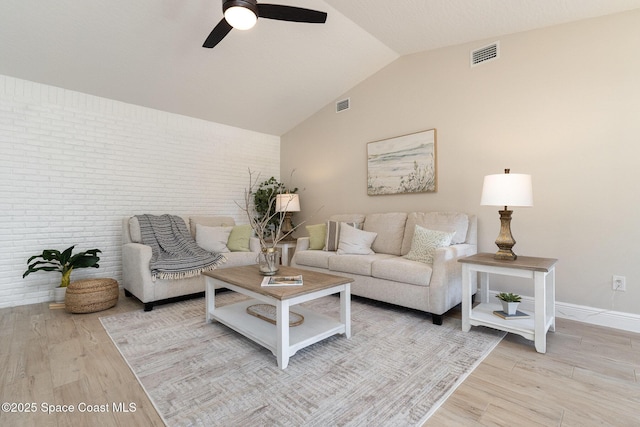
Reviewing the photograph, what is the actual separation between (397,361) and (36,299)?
12.4 feet

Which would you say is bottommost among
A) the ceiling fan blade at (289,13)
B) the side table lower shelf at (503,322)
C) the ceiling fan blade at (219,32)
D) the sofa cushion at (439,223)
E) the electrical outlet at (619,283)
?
the side table lower shelf at (503,322)

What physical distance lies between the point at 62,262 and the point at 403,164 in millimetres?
3949

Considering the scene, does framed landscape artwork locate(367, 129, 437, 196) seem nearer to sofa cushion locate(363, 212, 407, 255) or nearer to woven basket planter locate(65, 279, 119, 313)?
sofa cushion locate(363, 212, 407, 255)

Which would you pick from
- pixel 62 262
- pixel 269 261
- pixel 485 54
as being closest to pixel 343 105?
pixel 485 54

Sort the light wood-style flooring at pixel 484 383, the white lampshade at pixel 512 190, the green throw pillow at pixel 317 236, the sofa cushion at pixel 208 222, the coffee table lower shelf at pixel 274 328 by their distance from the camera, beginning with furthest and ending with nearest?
the sofa cushion at pixel 208 222 → the green throw pillow at pixel 317 236 → the white lampshade at pixel 512 190 → the coffee table lower shelf at pixel 274 328 → the light wood-style flooring at pixel 484 383

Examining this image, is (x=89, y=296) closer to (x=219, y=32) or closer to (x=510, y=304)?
(x=219, y=32)

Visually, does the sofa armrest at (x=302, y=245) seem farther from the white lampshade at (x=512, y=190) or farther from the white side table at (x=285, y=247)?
the white lampshade at (x=512, y=190)

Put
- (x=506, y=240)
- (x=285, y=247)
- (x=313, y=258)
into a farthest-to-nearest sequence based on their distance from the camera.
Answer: (x=285, y=247), (x=313, y=258), (x=506, y=240)

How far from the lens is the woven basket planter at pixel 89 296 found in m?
2.78

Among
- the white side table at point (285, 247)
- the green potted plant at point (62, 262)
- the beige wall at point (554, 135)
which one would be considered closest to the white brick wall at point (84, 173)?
the green potted plant at point (62, 262)

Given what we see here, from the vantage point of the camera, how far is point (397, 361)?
1902 millimetres

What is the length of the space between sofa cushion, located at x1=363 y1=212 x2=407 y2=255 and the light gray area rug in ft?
3.20

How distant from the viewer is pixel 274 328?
2.16m

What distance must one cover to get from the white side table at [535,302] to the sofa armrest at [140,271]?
2.90 m
